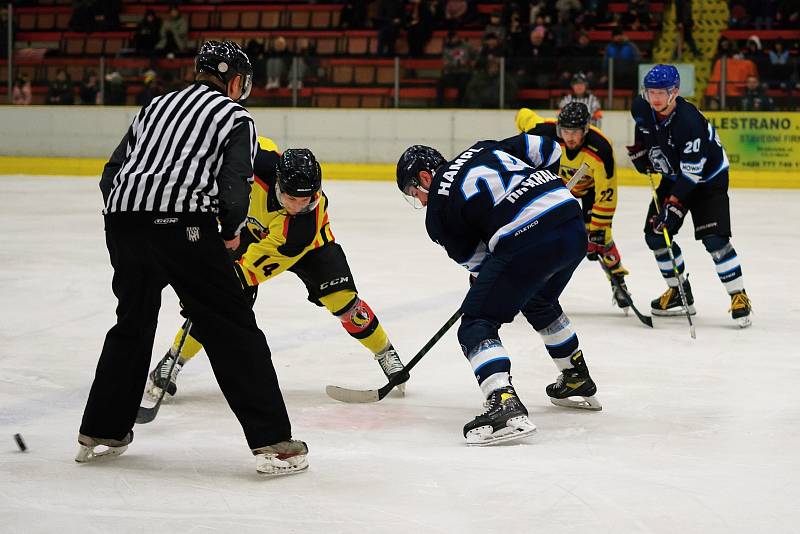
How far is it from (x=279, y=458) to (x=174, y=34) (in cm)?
1303

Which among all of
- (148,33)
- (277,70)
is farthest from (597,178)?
(148,33)

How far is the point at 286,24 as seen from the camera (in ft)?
54.5

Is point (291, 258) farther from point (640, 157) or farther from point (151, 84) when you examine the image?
point (151, 84)

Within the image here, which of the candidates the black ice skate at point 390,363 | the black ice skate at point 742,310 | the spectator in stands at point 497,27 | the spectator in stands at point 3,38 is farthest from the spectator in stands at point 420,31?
the black ice skate at point 390,363

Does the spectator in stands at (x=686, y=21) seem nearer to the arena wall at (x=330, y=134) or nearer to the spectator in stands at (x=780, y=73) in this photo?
the spectator in stands at (x=780, y=73)

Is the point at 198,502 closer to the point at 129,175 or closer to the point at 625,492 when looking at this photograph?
the point at 129,175

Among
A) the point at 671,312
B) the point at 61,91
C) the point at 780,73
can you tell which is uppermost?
the point at 780,73

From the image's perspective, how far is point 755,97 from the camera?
41.0ft

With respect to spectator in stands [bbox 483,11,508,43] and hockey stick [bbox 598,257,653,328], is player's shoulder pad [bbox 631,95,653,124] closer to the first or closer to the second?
hockey stick [bbox 598,257,653,328]

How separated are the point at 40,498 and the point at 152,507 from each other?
0.32 meters

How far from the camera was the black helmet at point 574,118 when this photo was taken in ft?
19.6

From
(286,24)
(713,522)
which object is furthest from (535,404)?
(286,24)

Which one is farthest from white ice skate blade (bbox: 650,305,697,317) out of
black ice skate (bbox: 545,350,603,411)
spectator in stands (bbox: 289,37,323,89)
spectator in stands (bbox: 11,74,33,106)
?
spectator in stands (bbox: 11,74,33,106)

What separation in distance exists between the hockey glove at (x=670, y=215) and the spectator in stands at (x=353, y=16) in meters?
10.4
